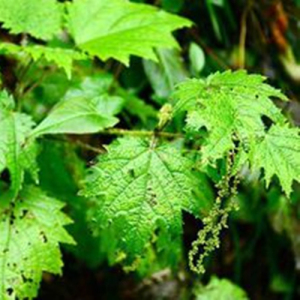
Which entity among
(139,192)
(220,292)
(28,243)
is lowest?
(220,292)

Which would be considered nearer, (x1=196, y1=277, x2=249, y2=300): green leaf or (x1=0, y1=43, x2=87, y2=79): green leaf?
(x1=0, y1=43, x2=87, y2=79): green leaf

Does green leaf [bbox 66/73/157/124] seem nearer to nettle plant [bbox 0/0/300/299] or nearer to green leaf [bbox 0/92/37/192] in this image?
nettle plant [bbox 0/0/300/299]

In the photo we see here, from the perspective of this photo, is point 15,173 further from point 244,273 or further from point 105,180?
point 244,273

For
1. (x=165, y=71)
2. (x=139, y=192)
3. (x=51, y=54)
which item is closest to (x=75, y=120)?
(x=51, y=54)

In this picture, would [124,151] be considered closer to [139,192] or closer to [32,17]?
[139,192]

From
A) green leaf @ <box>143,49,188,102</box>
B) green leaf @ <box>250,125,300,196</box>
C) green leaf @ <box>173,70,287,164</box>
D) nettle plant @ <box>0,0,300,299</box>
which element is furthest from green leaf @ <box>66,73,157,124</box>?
green leaf @ <box>250,125,300,196</box>

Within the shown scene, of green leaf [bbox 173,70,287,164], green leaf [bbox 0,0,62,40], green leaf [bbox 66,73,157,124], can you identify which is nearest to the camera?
green leaf [bbox 173,70,287,164]

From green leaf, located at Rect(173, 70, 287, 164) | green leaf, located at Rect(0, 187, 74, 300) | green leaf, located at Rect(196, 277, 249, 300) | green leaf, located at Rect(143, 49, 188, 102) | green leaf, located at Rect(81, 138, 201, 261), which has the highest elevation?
green leaf, located at Rect(173, 70, 287, 164)

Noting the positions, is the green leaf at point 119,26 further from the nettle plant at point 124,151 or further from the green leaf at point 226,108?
the green leaf at point 226,108
